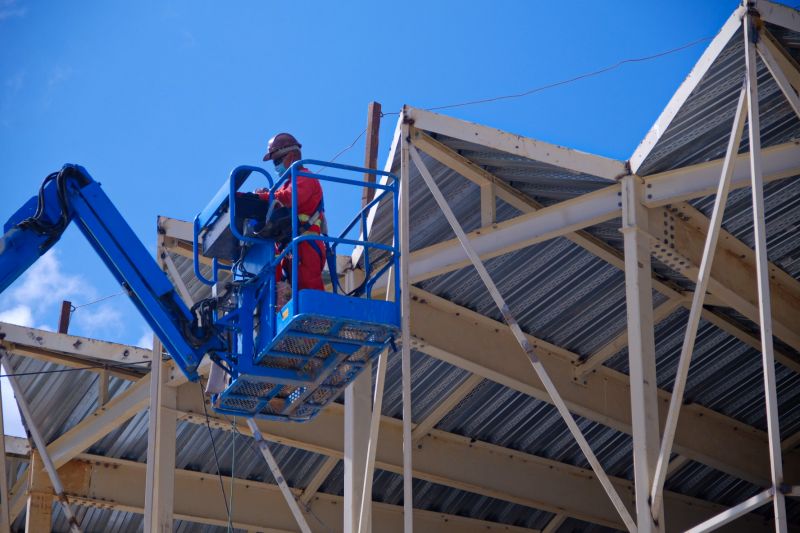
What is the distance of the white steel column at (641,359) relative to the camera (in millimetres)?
11844

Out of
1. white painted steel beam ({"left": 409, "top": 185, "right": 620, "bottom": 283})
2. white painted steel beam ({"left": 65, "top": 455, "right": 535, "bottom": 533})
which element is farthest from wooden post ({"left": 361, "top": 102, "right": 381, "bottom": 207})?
white painted steel beam ({"left": 65, "top": 455, "right": 535, "bottom": 533})

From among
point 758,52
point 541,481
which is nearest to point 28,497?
point 541,481

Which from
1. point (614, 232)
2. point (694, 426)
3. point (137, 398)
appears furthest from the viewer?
point (694, 426)

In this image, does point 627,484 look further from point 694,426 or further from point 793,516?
point 793,516

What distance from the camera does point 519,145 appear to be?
45.1ft

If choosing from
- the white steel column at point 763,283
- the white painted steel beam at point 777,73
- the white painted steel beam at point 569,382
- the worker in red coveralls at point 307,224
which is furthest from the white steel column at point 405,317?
the white painted steel beam at point 777,73

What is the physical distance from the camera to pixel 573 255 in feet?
53.5

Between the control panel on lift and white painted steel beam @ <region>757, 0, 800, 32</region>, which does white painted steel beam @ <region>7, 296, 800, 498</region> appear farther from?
white painted steel beam @ <region>757, 0, 800, 32</region>

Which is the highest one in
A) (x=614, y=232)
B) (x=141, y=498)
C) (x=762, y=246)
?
(x=614, y=232)

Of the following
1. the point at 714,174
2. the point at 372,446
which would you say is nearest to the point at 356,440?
the point at 372,446

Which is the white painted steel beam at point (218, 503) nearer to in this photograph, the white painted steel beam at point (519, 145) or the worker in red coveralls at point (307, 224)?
the white painted steel beam at point (519, 145)

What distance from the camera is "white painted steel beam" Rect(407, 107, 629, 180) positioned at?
13.5 meters

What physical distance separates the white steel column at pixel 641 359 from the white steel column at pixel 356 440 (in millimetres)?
3241

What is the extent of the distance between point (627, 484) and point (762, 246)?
37.4 feet
